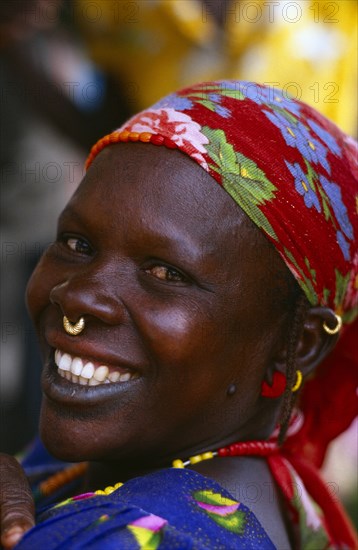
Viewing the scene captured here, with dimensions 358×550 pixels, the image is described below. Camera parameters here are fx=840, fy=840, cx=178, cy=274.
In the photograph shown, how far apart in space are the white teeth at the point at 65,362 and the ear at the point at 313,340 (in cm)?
51

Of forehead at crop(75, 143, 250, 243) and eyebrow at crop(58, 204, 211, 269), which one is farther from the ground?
forehead at crop(75, 143, 250, 243)

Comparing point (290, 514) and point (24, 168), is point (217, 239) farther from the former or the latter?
point (24, 168)

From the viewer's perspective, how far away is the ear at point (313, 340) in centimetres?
205

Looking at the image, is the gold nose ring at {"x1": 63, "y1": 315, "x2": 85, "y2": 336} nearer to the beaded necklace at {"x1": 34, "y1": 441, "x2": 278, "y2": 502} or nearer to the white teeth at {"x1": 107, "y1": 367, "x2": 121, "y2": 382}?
the white teeth at {"x1": 107, "y1": 367, "x2": 121, "y2": 382}

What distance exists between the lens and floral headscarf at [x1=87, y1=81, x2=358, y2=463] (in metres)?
1.92

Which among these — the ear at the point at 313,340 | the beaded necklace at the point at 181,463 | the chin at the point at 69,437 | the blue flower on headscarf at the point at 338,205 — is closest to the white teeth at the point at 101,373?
the chin at the point at 69,437

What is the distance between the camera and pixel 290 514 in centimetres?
216

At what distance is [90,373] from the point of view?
185 cm

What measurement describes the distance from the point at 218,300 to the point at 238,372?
0.64ft

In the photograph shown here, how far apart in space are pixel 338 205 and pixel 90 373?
2.38 feet

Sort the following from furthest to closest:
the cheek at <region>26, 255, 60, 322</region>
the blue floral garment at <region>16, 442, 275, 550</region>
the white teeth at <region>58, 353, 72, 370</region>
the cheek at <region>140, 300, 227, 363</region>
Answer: the cheek at <region>26, 255, 60, 322</region> → the white teeth at <region>58, 353, 72, 370</region> → the cheek at <region>140, 300, 227, 363</region> → the blue floral garment at <region>16, 442, 275, 550</region>

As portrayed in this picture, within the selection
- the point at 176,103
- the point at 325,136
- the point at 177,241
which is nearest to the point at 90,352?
the point at 177,241

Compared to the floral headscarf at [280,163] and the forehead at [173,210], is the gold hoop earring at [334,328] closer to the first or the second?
the floral headscarf at [280,163]

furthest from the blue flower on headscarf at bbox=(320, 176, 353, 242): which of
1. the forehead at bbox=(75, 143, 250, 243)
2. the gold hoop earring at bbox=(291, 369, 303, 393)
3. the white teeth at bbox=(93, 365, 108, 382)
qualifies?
the white teeth at bbox=(93, 365, 108, 382)
